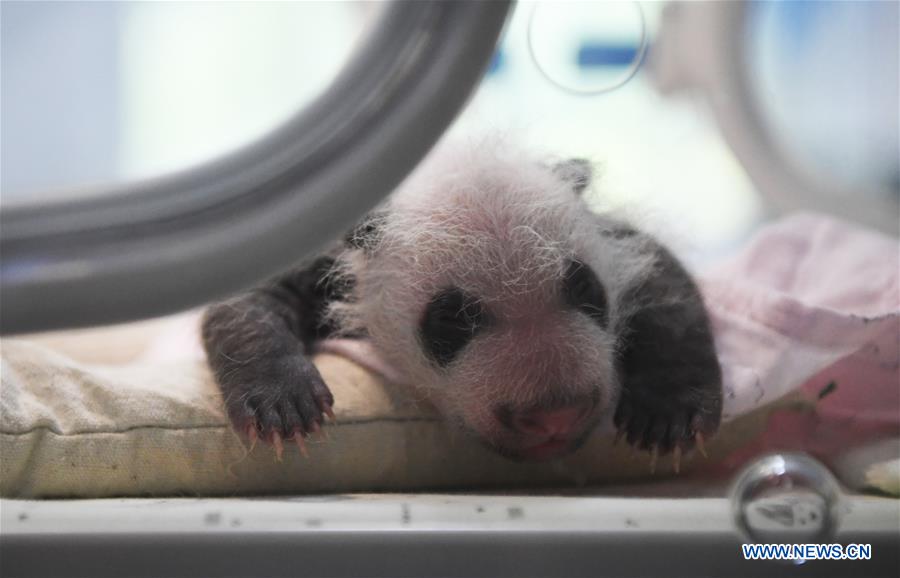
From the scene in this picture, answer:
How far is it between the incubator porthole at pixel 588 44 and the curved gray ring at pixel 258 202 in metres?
1.22

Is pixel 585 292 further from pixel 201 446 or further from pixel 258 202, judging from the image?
pixel 258 202

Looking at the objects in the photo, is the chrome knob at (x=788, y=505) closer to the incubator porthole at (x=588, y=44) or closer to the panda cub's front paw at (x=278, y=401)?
the panda cub's front paw at (x=278, y=401)

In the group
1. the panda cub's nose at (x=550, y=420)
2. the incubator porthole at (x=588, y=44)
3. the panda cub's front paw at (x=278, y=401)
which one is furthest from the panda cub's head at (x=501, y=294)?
the incubator porthole at (x=588, y=44)

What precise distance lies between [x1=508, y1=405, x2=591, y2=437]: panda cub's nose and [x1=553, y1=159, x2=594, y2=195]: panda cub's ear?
1.25 ft

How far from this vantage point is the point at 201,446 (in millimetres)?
1075

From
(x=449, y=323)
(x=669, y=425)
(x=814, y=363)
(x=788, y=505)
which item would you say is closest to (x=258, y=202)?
(x=788, y=505)

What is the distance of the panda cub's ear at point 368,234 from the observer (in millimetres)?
1342

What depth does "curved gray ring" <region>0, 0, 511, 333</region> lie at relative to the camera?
1.76 ft

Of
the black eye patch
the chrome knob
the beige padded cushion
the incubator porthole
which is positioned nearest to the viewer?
the chrome knob

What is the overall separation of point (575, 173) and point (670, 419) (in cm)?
40

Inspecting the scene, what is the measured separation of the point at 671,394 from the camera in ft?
4.21

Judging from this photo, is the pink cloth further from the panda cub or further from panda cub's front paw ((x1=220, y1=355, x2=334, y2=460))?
panda cub's front paw ((x1=220, y1=355, x2=334, y2=460))

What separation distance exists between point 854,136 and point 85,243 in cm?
208

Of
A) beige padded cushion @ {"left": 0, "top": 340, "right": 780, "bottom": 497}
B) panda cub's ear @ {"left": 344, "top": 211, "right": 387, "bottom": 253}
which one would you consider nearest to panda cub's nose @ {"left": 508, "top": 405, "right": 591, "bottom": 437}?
beige padded cushion @ {"left": 0, "top": 340, "right": 780, "bottom": 497}
